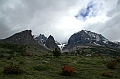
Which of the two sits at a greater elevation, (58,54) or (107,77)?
(58,54)

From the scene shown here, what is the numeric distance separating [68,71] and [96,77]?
369 cm

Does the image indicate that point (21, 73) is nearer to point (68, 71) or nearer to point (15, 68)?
point (15, 68)

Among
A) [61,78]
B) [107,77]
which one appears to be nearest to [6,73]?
[61,78]

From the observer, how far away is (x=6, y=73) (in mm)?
19578

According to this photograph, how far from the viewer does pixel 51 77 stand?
19.3 m

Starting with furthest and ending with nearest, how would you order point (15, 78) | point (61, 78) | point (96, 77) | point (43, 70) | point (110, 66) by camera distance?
point (110, 66) → point (43, 70) → point (96, 77) → point (61, 78) → point (15, 78)

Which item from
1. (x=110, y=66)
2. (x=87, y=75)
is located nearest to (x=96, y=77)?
(x=87, y=75)

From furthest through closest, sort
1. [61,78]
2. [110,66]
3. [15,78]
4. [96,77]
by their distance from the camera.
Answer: [110,66], [96,77], [61,78], [15,78]

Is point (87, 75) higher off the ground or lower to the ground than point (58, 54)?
lower

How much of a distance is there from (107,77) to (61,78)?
20.7 ft

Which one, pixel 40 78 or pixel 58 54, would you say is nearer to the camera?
pixel 40 78

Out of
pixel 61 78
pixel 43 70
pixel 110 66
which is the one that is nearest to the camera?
pixel 61 78

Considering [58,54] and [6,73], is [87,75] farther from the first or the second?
[58,54]

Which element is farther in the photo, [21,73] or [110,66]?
[110,66]
